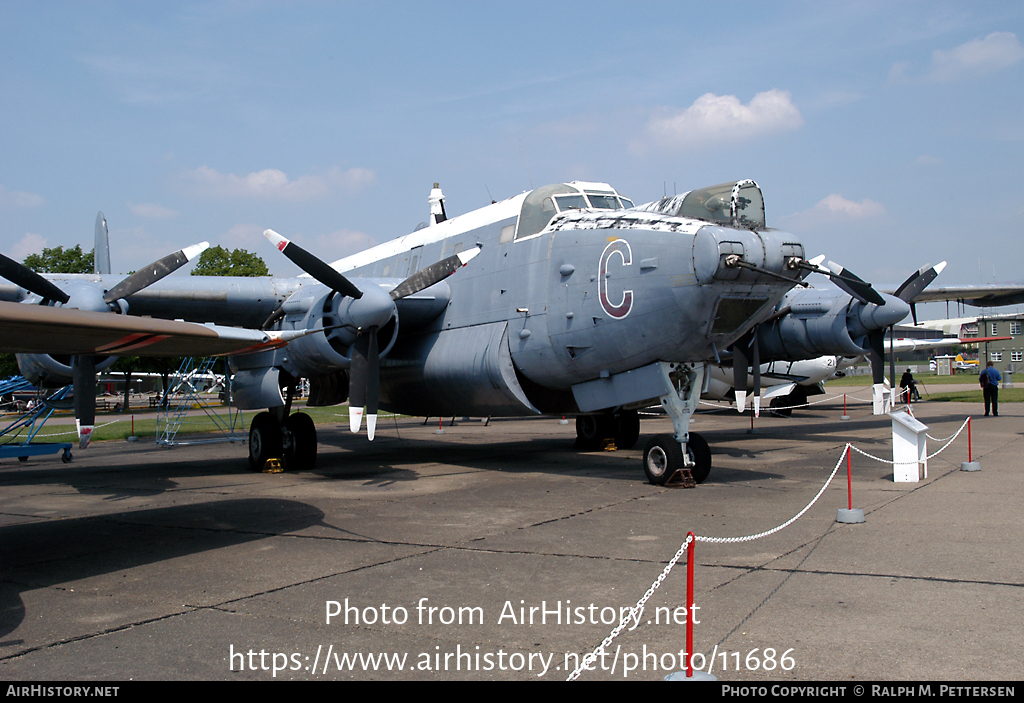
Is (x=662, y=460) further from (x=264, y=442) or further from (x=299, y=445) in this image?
(x=264, y=442)

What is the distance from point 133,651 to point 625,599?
3.24m

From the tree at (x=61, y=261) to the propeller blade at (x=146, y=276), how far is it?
48447mm

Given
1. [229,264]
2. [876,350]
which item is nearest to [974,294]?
[876,350]

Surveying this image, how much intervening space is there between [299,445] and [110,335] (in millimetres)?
8675

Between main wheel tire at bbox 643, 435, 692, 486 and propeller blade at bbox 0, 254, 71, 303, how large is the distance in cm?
890

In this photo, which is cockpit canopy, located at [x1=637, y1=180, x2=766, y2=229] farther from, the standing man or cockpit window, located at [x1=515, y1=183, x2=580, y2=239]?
the standing man

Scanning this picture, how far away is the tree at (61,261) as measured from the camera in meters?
53.7

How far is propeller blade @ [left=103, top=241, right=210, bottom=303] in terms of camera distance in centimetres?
1160

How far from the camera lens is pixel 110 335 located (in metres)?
5.83

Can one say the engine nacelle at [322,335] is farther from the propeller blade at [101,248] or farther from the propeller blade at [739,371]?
the propeller blade at [739,371]

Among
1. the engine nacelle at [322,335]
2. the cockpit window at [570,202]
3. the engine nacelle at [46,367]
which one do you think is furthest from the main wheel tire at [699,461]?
the engine nacelle at [46,367]

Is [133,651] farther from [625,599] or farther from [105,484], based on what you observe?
[105,484]
